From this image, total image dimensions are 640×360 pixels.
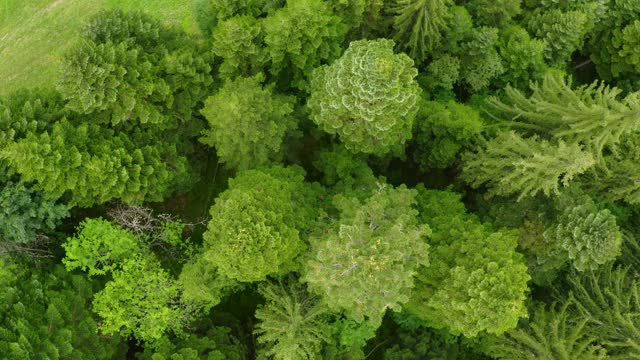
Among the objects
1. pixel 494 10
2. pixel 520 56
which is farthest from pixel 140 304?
pixel 494 10

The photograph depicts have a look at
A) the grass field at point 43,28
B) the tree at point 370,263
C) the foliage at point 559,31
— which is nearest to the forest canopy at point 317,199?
the tree at point 370,263

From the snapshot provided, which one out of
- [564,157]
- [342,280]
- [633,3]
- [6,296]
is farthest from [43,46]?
[633,3]

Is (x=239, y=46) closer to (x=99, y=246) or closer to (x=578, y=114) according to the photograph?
(x=99, y=246)

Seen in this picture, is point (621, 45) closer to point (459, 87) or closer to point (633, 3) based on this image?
point (633, 3)

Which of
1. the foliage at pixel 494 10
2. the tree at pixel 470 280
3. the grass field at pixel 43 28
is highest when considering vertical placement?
the grass field at pixel 43 28

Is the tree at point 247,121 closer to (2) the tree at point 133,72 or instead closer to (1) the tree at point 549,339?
(2) the tree at point 133,72

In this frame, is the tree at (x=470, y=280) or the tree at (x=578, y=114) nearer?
the tree at (x=470, y=280)
